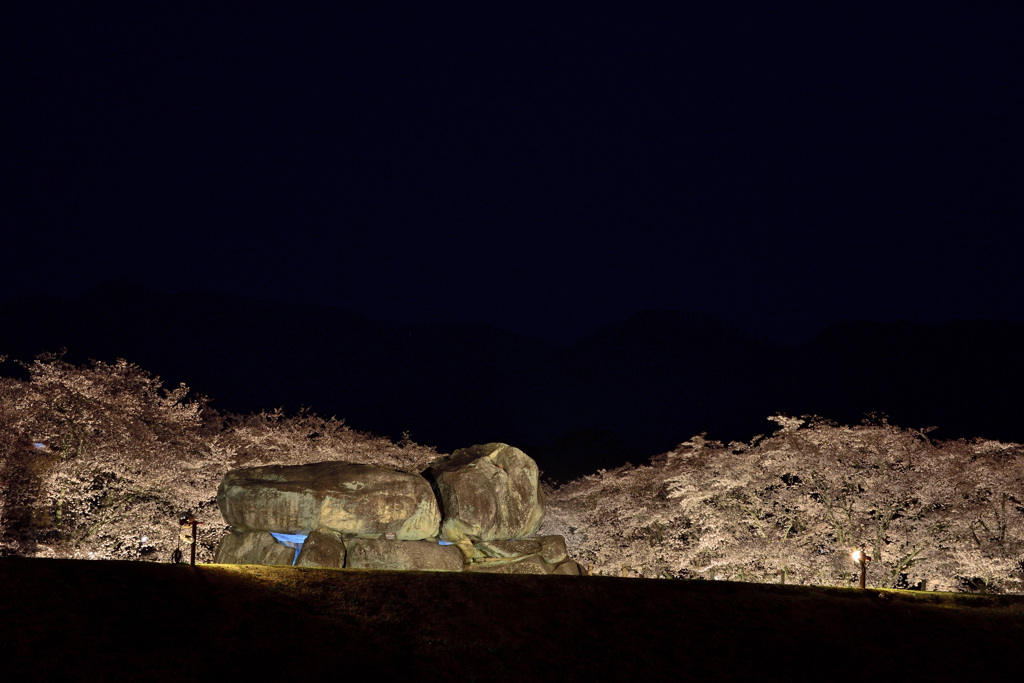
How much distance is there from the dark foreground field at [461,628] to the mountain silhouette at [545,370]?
37.3 metres

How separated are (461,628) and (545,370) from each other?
199 ft

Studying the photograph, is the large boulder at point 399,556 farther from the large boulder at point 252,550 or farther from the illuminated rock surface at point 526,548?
the large boulder at point 252,550

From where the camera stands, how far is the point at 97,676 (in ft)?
37.9

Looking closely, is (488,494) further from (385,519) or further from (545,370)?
(545,370)

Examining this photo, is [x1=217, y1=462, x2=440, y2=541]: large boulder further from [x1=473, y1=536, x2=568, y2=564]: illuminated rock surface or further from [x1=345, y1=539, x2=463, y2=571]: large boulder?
[x1=473, y1=536, x2=568, y2=564]: illuminated rock surface

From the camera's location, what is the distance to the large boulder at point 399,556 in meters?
22.2

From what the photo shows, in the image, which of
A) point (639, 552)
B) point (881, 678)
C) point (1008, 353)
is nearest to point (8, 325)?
point (639, 552)

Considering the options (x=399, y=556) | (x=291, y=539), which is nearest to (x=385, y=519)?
(x=399, y=556)

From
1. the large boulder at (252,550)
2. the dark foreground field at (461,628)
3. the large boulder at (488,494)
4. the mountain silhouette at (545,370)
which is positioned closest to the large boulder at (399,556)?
the large boulder at (488,494)

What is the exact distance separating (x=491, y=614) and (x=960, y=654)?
34.2ft

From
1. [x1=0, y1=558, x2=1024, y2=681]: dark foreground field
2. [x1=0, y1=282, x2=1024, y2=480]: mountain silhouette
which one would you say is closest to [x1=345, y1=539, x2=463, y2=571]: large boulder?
[x1=0, y1=558, x2=1024, y2=681]: dark foreground field

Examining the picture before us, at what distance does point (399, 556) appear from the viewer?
891 inches

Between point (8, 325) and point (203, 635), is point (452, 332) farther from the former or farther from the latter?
point (203, 635)

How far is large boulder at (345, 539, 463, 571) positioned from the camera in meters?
22.2
